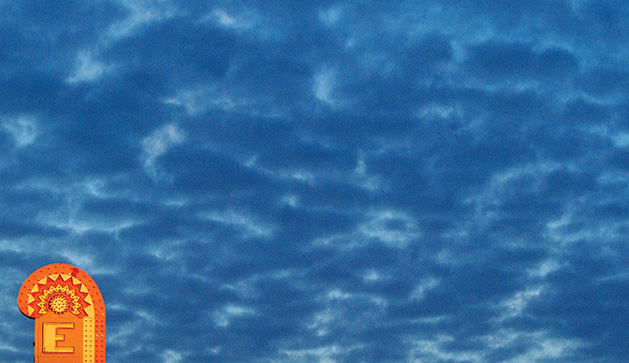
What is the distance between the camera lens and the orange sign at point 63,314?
4938cm

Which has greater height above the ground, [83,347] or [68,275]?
[68,275]

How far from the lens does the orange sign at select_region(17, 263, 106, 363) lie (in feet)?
162

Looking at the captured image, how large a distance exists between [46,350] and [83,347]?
185cm

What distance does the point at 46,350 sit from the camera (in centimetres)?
4934

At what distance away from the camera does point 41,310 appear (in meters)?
49.6

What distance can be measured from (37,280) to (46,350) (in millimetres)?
3607

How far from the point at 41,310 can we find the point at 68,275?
7.27 feet

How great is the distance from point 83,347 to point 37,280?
4.19 meters

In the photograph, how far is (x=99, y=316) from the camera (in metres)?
50.3

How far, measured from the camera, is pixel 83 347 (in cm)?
4962

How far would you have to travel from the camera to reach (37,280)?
163 ft

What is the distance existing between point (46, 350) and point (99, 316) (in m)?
3.12

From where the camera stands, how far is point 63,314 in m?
49.8

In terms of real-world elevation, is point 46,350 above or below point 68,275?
below
